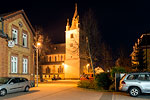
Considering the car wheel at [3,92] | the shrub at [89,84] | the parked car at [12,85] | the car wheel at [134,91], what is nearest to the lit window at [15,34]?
the parked car at [12,85]

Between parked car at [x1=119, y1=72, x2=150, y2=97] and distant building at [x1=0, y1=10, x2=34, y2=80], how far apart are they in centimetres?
1291

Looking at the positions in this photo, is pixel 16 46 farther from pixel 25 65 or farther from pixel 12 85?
pixel 12 85

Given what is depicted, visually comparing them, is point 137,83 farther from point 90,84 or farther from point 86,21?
point 86,21

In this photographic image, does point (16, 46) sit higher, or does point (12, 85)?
point (16, 46)

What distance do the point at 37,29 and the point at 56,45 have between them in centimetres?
3771

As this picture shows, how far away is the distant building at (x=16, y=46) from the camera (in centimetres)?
1909

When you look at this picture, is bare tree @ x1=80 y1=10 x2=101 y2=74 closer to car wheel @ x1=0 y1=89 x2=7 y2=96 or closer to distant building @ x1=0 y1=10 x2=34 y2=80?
distant building @ x1=0 y1=10 x2=34 y2=80

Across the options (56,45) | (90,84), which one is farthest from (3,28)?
(56,45)

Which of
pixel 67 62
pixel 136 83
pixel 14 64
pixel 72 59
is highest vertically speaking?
pixel 72 59

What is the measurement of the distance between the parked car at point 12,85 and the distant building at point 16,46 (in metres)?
3.75

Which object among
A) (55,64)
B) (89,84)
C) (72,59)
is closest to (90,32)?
(89,84)

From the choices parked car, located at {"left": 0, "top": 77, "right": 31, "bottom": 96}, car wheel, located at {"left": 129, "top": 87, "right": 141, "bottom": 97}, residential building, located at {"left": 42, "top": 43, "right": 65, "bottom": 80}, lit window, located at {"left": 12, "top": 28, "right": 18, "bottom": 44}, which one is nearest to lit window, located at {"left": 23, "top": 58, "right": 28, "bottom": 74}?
lit window, located at {"left": 12, "top": 28, "right": 18, "bottom": 44}

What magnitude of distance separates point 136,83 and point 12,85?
32.7ft

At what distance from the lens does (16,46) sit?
2167 cm
